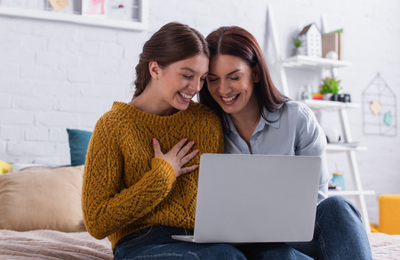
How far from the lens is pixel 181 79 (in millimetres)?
1237

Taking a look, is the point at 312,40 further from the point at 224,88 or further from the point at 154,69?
the point at 154,69

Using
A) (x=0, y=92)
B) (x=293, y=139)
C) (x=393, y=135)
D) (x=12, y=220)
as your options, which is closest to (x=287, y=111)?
(x=293, y=139)

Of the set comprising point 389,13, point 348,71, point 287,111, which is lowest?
point 287,111

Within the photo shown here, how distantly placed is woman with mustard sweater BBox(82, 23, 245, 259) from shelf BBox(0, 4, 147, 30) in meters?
1.06

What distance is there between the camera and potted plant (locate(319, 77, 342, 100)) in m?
2.74

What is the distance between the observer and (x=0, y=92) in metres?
2.10

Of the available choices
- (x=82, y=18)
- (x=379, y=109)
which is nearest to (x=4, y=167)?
(x=82, y=18)

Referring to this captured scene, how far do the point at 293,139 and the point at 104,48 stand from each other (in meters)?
1.39

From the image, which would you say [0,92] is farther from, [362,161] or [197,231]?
[362,161]

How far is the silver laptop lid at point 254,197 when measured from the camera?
35.2 inches

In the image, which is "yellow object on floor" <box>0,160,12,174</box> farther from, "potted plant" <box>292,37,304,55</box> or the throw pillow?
"potted plant" <box>292,37,304,55</box>

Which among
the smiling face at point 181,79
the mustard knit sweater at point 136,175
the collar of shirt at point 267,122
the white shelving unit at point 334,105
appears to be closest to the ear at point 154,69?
Answer: the smiling face at point 181,79

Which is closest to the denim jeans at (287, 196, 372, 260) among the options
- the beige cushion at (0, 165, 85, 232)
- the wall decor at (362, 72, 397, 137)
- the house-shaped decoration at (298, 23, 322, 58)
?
the beige cushion at (0, 165, 85, 232)

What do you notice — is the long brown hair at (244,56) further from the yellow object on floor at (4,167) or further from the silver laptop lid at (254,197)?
the yellow object on floor at (4,167)
